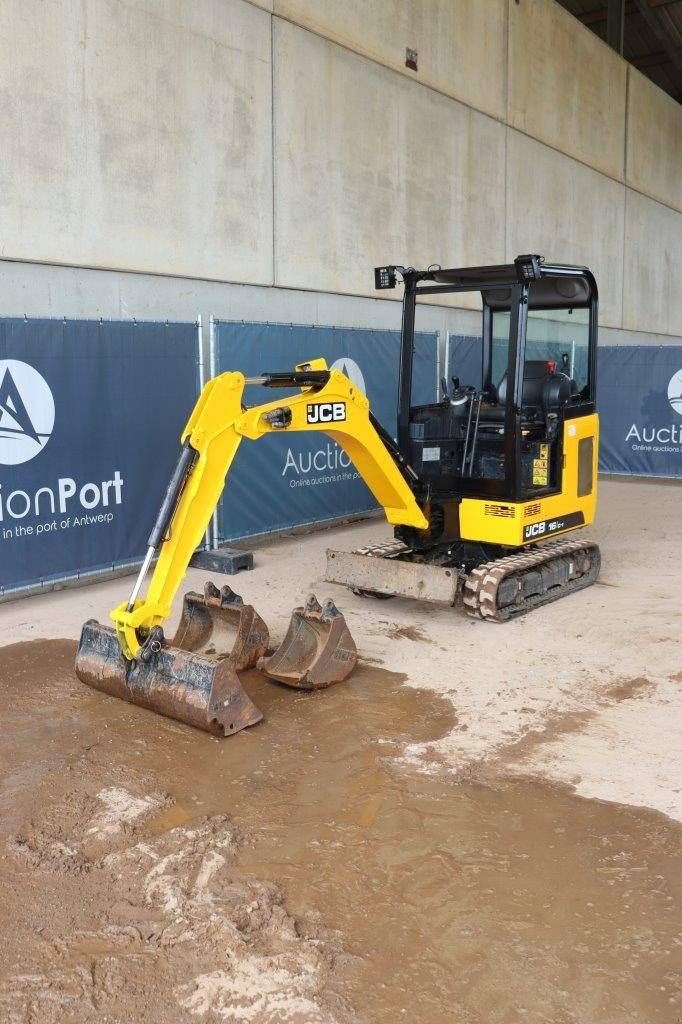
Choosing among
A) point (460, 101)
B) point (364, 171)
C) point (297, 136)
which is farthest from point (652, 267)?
point (297, 136)

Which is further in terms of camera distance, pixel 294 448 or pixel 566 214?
pixel 566 214

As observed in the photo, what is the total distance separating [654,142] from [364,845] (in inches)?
875

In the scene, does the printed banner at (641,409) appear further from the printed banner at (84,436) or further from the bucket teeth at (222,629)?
the bucket teeth at (222,629)

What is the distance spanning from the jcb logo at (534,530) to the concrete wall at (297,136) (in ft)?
16.3

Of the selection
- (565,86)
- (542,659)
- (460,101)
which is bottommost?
(542,659)

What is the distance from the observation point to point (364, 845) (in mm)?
4203

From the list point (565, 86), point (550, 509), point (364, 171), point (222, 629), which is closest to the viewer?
point (222, 629)

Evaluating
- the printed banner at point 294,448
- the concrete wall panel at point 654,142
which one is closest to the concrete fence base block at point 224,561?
the printed banner at point 294,448

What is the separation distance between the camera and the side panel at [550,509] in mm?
7703

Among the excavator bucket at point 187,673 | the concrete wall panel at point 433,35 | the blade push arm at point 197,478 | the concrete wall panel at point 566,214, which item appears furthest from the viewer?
the concrete wall panel at point 566,214

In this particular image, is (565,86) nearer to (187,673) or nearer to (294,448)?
(294,448)

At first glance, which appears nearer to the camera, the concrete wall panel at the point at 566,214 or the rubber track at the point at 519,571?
the rubber track at the point at 519,571

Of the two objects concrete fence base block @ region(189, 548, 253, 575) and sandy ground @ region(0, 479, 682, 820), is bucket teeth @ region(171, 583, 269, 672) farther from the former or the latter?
concrete fence base block @ region(189, 548, 253, 575)

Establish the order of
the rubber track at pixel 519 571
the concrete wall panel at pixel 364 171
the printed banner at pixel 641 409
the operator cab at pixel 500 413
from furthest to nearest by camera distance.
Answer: the printed banner at pixel 641 409
the concrete wall panel at pixel 364 171
the operator cab at pixel 500 413
the rubber track at pixel 519 571
